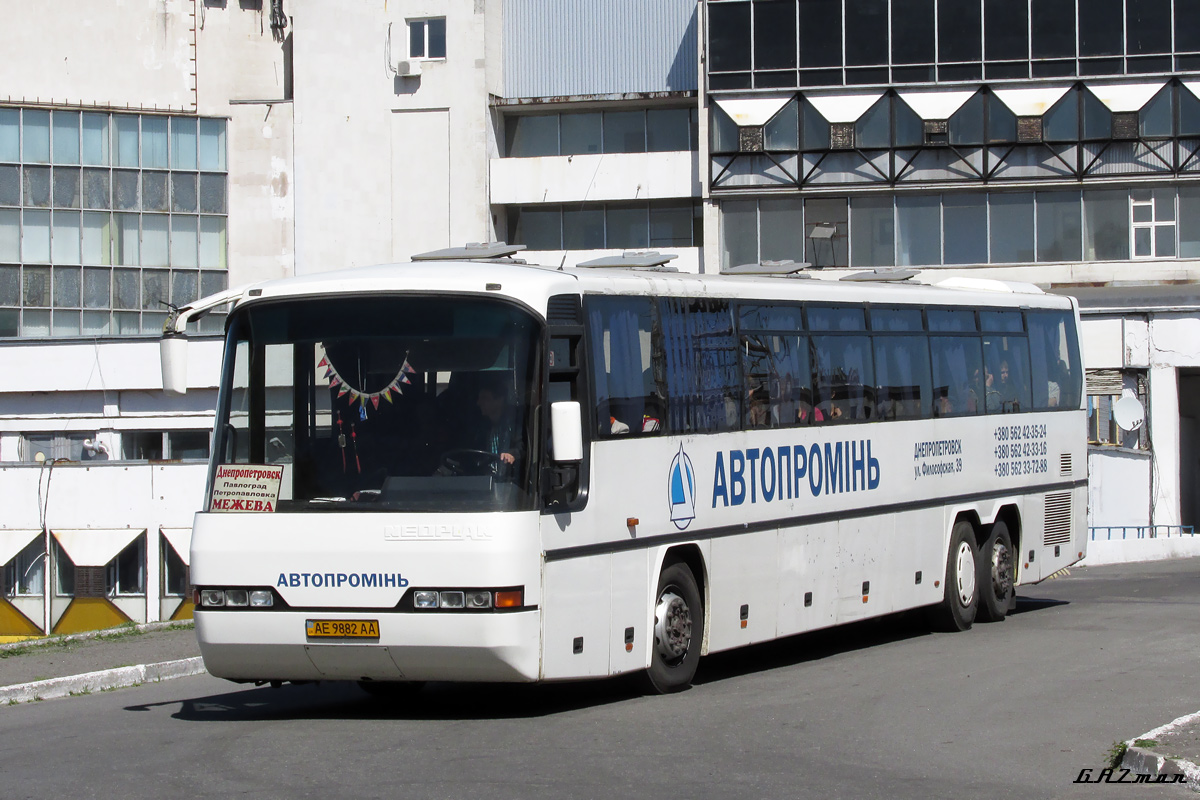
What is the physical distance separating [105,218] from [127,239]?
909mm

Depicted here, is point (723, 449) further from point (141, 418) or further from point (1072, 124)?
point (1072, 124)

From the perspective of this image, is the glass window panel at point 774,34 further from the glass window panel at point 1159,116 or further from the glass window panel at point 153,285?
the glass window panel at point 153,285

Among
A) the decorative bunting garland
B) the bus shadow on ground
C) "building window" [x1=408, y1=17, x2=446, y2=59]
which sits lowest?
the bus shadow on ground

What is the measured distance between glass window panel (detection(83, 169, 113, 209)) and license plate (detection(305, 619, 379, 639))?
43.8 metres

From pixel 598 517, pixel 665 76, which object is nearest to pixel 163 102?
pixel 665 76

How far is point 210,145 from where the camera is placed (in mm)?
51312

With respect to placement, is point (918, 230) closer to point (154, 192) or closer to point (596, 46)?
point (596, 46)

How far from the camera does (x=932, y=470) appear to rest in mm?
15844

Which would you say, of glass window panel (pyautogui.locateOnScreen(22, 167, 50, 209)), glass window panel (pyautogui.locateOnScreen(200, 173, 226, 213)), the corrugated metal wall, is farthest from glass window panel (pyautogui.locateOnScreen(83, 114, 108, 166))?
the corrugated metal wall

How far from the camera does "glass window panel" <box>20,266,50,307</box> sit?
51.7 meters

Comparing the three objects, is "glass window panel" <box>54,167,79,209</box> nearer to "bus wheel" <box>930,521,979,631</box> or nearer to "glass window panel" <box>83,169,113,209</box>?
"glass window panel" <box>83,169,113,209</box>

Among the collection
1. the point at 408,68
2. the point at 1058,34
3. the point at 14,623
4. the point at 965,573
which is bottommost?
the point at 14,623

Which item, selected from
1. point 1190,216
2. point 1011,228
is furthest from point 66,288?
point 1190,216

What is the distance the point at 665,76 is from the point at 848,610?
36.9 m
